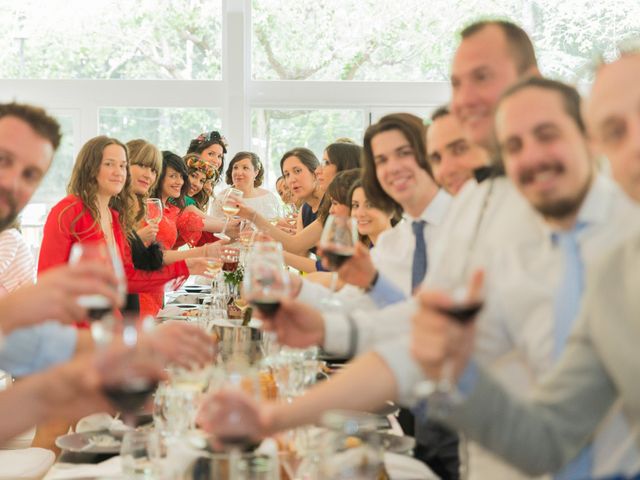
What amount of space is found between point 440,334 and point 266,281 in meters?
0.90

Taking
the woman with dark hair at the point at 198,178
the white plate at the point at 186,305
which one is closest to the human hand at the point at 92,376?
the white plate at the point at 186,305

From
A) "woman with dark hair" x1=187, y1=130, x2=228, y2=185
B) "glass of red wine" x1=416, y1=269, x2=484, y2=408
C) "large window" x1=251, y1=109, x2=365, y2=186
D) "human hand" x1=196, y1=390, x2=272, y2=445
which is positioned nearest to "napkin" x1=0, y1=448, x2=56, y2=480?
"human hand" x1=196, y1=390, x2=272, y2=445

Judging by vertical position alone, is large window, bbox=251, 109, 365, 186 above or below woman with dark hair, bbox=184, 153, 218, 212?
above

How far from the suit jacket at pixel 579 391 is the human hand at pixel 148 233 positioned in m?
3.71

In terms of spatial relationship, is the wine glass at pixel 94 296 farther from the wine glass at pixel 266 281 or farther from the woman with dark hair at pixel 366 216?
the woman with dark hair at pixel 366 216

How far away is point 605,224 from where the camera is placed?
1.73m

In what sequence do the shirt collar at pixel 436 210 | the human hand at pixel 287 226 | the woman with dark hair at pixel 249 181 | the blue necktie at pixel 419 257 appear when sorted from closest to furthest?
1. the blue necktie at pixel 419 257
2. the shirt collar at pixel 436 210
3. the human hand at pixel 287 226
4. the woman with dark hair at pixel 249 181

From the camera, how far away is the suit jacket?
1449 mm

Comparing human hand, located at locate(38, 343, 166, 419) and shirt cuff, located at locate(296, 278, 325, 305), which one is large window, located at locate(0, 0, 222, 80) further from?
human hand, located at locate(38, 343, 166, 419)

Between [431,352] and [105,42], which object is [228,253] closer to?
[431,352]

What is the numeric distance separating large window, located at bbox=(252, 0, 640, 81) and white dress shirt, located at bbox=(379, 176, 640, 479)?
31.6 ft

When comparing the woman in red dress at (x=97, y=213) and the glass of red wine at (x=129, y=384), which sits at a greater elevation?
the woman in red dress at (x=97, y=213)

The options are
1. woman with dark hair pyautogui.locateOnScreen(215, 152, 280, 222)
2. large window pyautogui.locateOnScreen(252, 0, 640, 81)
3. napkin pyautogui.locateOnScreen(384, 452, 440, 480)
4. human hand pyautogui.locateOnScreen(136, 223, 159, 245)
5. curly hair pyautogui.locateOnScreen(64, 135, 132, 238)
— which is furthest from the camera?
large window pyautogui.locateOnScreen(252, 0, 640, 81)

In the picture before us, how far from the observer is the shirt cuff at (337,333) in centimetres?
220
